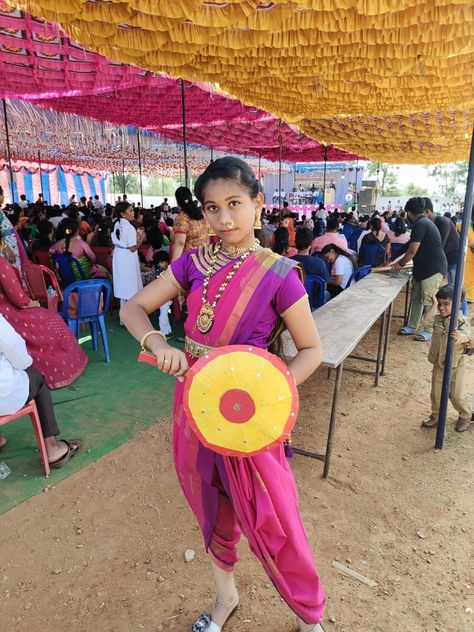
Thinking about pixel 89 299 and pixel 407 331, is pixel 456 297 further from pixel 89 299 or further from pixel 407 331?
pixel 89 299

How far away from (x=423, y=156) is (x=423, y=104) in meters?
7.13

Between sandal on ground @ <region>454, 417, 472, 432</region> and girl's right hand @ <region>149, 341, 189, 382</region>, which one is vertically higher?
girl's right hand @ <region>149, 341, 189, 382</region>

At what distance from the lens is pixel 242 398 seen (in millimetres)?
1200

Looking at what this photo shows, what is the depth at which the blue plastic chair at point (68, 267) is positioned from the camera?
5.07 metres

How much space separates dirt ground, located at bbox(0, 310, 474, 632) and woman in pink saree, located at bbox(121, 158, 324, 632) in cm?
53

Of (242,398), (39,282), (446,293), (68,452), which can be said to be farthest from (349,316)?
(39,282)

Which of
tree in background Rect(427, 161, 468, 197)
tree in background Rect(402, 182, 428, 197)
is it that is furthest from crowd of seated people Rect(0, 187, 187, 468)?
tree in background Rect(402, 182, 428, 197)

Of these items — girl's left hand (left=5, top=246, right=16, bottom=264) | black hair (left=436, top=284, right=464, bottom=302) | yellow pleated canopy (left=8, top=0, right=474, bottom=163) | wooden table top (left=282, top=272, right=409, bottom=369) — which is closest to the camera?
yellow pleated canopy (left=8, top=0, right=474, bottom=163)

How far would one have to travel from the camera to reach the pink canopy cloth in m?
5.29

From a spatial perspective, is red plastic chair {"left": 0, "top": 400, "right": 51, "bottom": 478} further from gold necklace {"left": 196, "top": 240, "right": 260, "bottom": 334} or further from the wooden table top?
gold necklace {"left": 196, "top": 240, "right": 260, "bottom": 334}

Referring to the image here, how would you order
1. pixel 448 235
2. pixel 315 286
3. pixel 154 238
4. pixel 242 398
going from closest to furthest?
pixel 242 398, pixel 315 286, pixel 448 235, pixel 154 238

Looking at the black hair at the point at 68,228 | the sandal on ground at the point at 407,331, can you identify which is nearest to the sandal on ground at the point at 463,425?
the sandal on ground at the point at 407,331

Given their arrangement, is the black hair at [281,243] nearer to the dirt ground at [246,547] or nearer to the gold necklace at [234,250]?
the dirt ground at [246,547]

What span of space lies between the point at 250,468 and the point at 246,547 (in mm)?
1084
